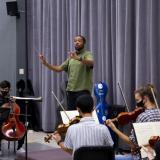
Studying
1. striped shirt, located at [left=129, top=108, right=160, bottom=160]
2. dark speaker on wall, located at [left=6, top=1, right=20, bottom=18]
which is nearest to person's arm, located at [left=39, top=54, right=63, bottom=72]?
striped shirt, located at [left=129, top=108, right=160, bottom=160]

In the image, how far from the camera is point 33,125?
702cm

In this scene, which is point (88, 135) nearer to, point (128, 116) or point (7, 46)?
point (128, 116)

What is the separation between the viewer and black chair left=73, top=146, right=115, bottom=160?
2.34m

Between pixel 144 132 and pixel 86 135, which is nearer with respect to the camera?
pixel 86 135

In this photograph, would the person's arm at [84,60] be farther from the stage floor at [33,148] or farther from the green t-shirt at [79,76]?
the stage floor at [33,148]

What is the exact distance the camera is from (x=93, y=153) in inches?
93.1

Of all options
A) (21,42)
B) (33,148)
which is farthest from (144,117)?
(21,42)

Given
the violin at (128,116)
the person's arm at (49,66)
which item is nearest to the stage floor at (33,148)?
the person's arm at (49,66)

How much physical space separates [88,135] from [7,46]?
17.7ft

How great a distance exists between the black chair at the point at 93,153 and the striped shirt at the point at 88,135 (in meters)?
0.16

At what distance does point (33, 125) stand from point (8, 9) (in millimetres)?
2225

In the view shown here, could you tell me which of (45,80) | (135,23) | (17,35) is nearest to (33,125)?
(45,80)

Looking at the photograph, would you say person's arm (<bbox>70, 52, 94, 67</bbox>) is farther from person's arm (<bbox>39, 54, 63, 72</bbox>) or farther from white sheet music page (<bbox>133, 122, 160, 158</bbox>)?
white sheet music page (<bbox>133, 122, 160, 158</bbox>)

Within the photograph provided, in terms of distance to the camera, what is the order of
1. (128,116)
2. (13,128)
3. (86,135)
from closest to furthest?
1. (86,135)
2. (128,116)
3. (13,128)
